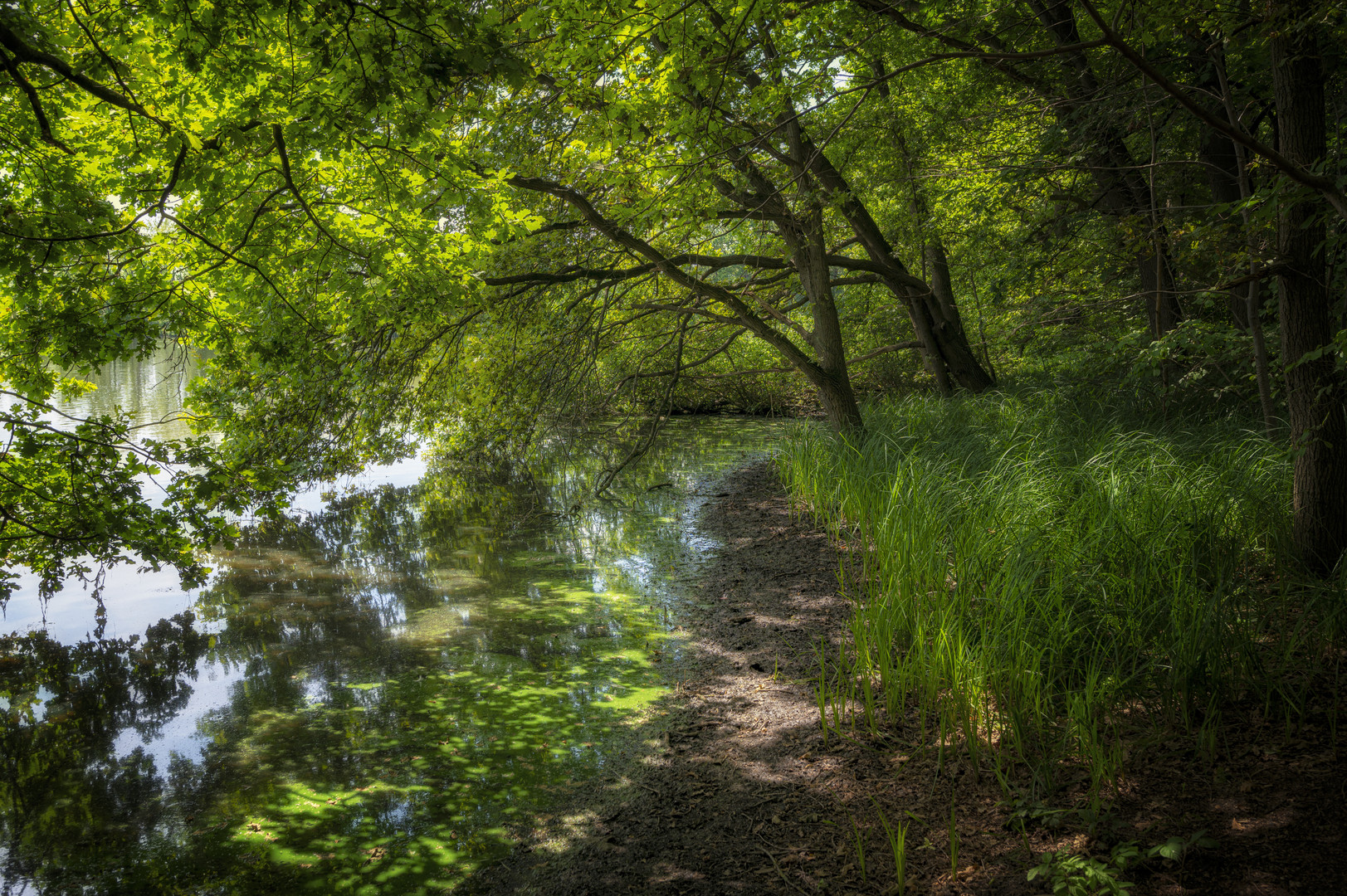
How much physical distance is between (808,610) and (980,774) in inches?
92.2

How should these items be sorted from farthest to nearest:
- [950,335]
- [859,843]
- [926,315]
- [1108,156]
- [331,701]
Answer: [926,315], [950,335], [1108,156], [331,701], [859,843]

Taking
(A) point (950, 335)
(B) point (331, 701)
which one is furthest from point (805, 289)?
(B) point (331, 701)

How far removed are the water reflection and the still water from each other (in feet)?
0.05

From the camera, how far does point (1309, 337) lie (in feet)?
11.4

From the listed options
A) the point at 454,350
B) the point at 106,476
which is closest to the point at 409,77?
the point at 106,476

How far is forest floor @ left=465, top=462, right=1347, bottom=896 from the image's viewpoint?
2.30 meters

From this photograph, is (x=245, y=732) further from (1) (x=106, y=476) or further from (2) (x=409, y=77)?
(2) (x=409, y=77)

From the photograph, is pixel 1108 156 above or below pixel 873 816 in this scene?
above

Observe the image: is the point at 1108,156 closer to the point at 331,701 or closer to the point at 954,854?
the point at 954,854

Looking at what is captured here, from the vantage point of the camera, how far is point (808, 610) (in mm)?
5281

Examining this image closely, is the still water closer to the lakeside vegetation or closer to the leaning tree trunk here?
the lakeside vegetation

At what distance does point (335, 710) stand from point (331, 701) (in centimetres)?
17

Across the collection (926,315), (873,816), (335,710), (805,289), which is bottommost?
(873,816)

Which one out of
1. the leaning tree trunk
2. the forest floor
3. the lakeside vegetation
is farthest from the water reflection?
the leaning tree trunk
